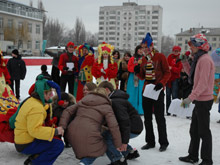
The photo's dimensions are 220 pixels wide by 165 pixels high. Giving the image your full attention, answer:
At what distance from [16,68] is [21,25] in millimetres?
45932

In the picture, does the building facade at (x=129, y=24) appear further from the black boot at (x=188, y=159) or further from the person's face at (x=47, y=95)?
the person's face at (x=47, y=95)

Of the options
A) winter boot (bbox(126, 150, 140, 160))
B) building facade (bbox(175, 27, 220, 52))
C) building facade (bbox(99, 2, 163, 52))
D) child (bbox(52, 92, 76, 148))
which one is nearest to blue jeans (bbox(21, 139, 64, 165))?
child (bbox(52, 92, 76, 148))

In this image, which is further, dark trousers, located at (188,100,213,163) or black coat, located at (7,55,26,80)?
black coat, located at (7,55,26,80)

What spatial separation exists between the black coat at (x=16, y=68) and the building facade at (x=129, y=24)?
87.3 metres

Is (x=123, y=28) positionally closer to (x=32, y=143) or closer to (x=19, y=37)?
(x=19, y=37)

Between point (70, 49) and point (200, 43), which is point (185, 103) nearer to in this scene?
point (200, 43)

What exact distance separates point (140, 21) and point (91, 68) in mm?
93513

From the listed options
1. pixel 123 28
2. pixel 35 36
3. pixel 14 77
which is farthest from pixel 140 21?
pixel 14 77

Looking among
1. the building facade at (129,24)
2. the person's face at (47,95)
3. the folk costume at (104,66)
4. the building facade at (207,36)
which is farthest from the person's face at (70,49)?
the building facade at (129,24)

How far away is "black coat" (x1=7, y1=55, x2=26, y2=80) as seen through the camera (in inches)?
342

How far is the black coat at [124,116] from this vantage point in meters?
3.28

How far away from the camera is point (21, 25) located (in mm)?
51000

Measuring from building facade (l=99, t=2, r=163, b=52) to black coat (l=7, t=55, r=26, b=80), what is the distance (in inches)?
3436

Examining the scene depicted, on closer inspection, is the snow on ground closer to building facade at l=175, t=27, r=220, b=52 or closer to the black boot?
the black boot
